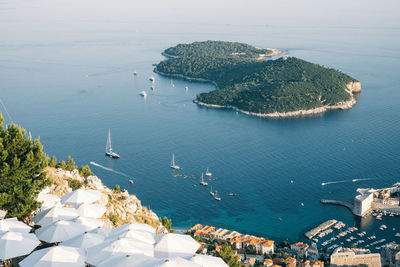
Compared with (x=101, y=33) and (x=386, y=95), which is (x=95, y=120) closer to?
(x=386, y=95)

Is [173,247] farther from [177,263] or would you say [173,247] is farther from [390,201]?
[390,201]

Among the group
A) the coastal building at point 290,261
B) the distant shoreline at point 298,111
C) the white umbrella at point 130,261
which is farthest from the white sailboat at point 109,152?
the white umbrella at point 130,261

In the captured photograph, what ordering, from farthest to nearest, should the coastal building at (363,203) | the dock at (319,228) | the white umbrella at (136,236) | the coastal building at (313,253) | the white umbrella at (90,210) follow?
the coastal building at (363,203)
the dock at (319,228)
the coastal building at (313,253)
the white umbrella at (90,210)
the white umbrella at (136,236)

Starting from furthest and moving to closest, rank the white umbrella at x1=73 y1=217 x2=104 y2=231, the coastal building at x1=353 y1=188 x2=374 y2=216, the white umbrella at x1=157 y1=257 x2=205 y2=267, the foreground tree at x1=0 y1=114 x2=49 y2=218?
the coastal building at x1=353 y1=188 x2=374 y2=216, the foreground tree at x1=0 y1=114 x2=49 y2=218, the white umbrella at x1=73 y1=217 x2=104 y2=231, the white umbrella at x1=157 y1=257 x2=205 y2=267

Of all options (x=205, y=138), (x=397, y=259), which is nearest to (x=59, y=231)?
(x=397, y=259)

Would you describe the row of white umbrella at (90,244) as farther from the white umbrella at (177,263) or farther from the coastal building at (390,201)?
the coastal building at (390,201)

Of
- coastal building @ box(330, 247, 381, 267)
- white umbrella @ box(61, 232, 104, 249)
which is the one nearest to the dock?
Result: coastal building @ box(330, 247, 381, 267)

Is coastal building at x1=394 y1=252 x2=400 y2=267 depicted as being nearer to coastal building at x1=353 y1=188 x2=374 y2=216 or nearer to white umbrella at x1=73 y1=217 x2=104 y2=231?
coastal building at x1=353 y1=188 x2=374 y2=216

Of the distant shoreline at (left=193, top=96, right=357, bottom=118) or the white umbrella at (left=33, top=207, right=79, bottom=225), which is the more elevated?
the white umbrella at (left=33, top=207, right=79, bottom=225)
